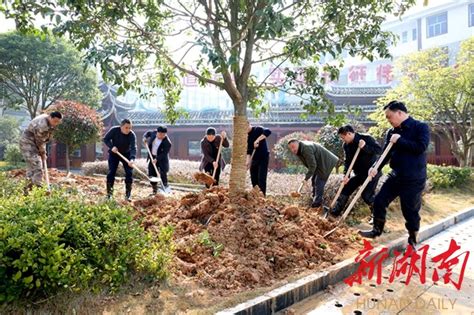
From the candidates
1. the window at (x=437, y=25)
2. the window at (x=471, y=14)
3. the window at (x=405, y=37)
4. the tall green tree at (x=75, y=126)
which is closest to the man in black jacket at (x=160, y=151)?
the tall green tree at (x=75, y=126)

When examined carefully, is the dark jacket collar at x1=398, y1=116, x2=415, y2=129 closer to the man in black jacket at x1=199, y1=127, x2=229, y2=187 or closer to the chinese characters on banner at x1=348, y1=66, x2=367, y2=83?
the man in black jacket at x1=199, y1=127, x2=229, y2=187

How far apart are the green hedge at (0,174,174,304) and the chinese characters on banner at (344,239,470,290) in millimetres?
2029

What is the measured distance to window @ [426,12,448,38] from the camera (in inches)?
1277

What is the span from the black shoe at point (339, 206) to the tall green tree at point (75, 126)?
9.92m

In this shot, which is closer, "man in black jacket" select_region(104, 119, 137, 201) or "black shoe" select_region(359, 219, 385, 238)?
"black shoe" select_region(359, 219, 385, 238)

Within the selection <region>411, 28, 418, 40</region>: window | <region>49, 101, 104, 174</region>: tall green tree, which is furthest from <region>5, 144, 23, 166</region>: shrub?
<region>411, 28, 418, 40</region>: window

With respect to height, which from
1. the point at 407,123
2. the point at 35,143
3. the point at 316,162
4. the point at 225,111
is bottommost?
the point at 316,162

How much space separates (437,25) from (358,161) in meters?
34.2

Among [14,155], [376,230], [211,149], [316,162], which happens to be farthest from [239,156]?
[14,155]

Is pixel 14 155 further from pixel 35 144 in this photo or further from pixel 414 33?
pixel 414 33

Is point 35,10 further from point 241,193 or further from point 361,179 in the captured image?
point 361,179

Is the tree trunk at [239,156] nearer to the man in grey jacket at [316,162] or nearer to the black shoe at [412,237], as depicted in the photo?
the man in grey jacket at [316,162]

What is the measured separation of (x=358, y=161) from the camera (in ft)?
18.3

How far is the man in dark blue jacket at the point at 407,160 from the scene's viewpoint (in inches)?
164
